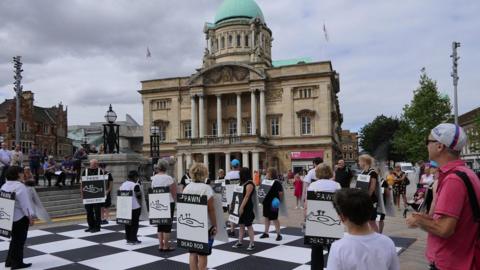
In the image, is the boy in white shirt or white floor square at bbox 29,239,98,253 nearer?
the boy in white shirt

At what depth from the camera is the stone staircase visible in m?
15.2

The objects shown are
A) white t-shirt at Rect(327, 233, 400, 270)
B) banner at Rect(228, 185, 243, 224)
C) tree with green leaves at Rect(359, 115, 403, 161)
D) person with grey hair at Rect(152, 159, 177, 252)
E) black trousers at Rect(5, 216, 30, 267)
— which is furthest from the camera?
tree with green leaves at Rect(359, 115, 403, 161)

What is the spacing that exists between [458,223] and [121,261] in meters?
6.90

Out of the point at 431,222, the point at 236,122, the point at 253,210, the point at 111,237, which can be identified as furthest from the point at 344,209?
the point at 236,122

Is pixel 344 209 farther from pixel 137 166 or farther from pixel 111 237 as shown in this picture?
pixel 137 166

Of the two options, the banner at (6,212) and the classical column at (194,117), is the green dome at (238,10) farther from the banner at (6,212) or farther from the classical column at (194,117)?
the banner at (6,212)

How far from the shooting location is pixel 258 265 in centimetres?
777

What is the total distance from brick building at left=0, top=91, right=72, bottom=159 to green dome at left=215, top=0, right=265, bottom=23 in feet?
124

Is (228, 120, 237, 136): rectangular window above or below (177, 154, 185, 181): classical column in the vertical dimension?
above

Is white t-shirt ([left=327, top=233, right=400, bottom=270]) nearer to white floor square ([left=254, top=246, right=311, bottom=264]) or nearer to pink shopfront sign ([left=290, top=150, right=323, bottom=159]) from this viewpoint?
white floor square ([left=254, top=246, right=311, bottom=264])

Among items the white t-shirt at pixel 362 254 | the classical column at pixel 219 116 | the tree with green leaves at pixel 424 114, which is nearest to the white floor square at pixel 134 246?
the white t-shirt at pixel 362 254

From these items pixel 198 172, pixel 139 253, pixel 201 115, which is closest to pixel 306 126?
pixel 201 115

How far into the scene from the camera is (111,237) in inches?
423

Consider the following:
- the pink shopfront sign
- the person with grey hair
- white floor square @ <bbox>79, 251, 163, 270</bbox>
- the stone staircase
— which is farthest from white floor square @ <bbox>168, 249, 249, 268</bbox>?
the pink shopfront sign
